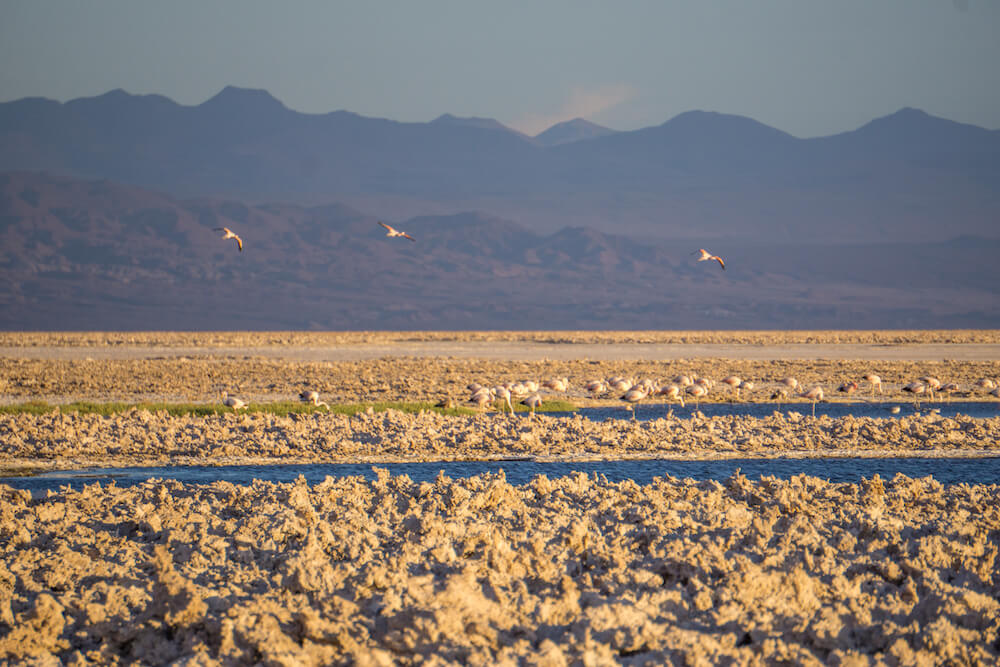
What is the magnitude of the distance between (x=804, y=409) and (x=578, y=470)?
372 inches

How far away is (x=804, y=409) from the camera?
2258 cm

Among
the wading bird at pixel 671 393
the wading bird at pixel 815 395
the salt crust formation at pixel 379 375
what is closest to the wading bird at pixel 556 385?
the salt crust formation at pixel 379 375

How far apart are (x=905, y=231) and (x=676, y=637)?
189 metres

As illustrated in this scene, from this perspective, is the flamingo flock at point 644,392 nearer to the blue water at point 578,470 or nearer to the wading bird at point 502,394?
the wading bird at point 502,394

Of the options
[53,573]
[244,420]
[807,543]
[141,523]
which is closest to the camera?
[53,573]

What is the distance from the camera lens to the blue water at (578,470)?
13.9 m

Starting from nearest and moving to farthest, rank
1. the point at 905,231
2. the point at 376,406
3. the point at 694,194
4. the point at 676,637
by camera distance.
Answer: the point at 676,637 < the point at 376,406 < the point at 905,231 < the point at 694,194

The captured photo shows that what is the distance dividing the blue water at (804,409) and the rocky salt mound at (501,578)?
11.1 m

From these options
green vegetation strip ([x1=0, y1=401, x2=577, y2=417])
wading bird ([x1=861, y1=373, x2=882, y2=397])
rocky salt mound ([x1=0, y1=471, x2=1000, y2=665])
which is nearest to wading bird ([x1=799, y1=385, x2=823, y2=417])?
wading bird ([x1=861, y1=373, x2=882, y2=397])

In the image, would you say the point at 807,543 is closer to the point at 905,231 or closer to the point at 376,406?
the point at 376,406

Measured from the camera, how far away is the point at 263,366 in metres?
35.8

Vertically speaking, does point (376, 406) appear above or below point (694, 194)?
below

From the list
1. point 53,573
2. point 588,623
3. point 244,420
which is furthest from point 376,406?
point 588,623

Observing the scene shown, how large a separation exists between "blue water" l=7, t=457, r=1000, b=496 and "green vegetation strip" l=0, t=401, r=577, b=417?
16.0ft
